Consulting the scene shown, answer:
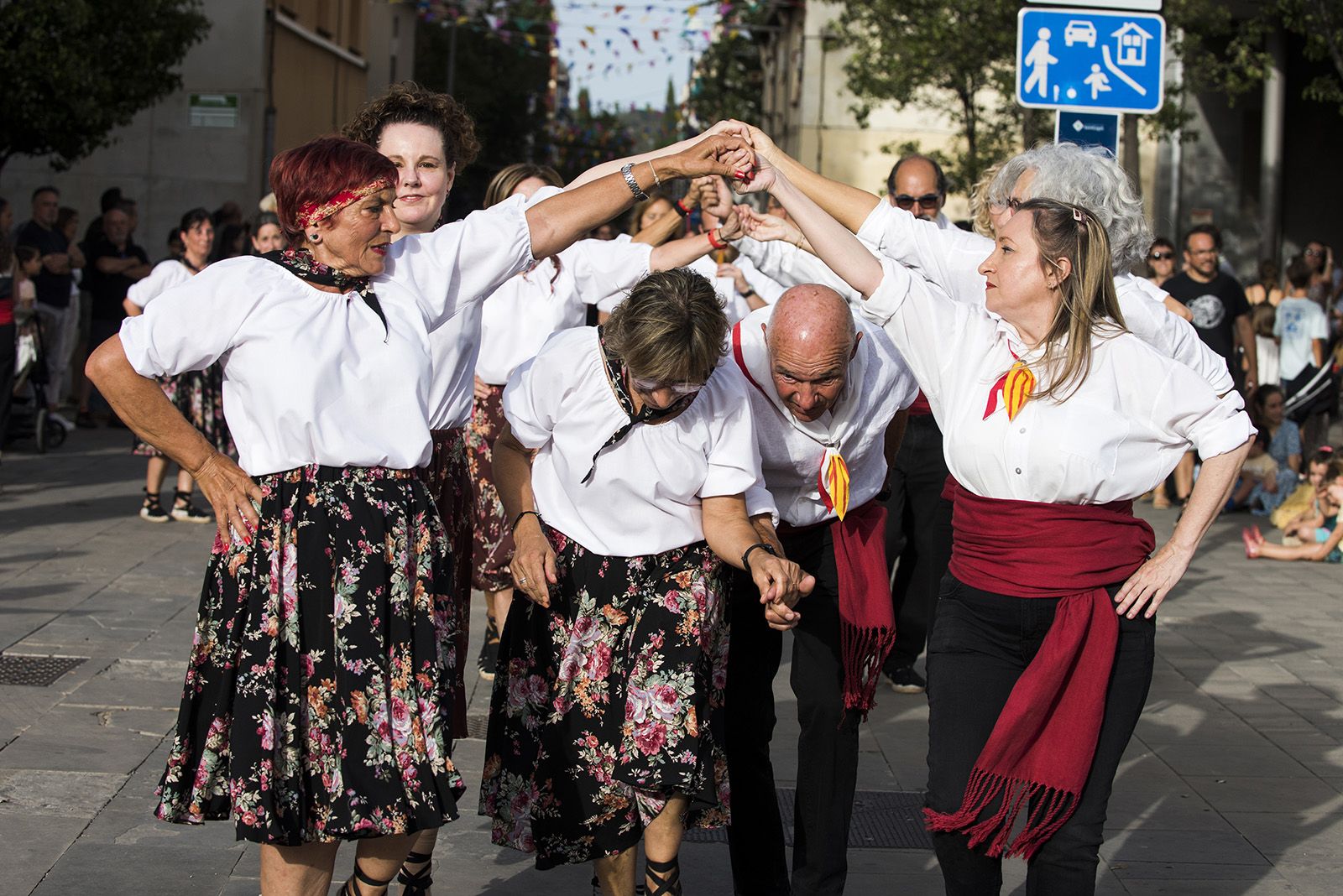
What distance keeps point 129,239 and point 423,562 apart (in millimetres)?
14854

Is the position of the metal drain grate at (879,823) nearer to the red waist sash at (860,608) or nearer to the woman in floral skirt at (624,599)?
the red waist sash at (860,608)

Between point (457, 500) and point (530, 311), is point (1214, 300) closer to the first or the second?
point (530, 311)

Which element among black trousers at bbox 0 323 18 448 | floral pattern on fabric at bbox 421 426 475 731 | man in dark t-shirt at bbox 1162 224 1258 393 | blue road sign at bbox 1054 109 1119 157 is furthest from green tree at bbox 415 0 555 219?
floral pattern on fabric at bbox 421 426 475 731

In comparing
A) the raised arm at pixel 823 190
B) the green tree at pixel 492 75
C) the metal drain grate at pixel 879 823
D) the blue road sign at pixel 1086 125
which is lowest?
the metal drain grate at pixel 879 823

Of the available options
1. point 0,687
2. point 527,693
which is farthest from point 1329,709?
point 0,687

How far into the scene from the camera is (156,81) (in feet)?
63.6

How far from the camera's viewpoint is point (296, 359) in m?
3.68

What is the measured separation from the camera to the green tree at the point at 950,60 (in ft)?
71.6

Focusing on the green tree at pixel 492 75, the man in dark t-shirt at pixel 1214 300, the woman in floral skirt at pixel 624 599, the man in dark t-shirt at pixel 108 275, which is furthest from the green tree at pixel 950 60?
the green tree at pixel 492 75

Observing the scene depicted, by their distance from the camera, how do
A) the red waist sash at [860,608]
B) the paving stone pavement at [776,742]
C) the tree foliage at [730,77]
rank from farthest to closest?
the tree foliage at [730,77], the paving stone pavement at [776,742], the red waist sash at [860,608]

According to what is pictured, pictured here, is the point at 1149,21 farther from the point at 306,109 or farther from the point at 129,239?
the point at 306,109

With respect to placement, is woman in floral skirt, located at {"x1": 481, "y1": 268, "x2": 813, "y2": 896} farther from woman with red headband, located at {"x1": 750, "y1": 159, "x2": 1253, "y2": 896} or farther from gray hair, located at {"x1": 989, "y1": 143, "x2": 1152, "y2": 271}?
gray hair, located at {"x1": 989, "y1": 143, "x2": 1152, "y2": 271}

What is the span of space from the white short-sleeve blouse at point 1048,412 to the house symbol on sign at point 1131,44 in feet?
18.4

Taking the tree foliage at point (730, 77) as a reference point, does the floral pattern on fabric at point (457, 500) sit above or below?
below
